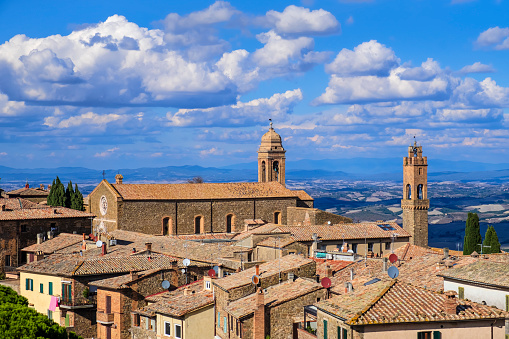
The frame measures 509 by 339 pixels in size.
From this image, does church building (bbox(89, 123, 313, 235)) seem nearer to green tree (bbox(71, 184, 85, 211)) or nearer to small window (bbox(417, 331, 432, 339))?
green tree (bbox(71, 184, 85, 211))

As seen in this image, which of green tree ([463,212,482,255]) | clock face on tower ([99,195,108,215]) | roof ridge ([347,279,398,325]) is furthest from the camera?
clock face on tower ([99,195,108,215])

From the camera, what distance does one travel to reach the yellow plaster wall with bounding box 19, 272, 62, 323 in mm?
40094

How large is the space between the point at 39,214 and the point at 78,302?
66.0 feet

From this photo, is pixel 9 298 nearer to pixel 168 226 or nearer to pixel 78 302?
pixel 78 302

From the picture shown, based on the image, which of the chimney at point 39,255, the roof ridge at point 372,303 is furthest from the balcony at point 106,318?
the roof ridge at point 372,303

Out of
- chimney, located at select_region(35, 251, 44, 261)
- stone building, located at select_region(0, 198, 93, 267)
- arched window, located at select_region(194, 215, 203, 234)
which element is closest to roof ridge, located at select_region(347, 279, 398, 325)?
chimney, located at select_region(35, 251, 44, 261)

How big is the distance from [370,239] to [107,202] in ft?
74.5

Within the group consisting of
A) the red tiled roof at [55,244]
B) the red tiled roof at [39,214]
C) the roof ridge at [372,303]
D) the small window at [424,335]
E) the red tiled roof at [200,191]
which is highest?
the red tiled roof at [200,191]

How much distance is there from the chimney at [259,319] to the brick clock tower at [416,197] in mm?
47235

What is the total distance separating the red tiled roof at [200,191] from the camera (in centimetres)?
6738

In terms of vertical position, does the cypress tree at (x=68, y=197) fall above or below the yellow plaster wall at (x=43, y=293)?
above

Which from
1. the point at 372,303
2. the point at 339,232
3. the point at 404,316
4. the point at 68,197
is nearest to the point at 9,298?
the point at 372,303

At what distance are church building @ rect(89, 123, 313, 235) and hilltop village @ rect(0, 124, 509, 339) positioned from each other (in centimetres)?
9

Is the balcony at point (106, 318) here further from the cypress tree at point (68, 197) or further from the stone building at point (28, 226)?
the cypress tree at point (68, 197)
